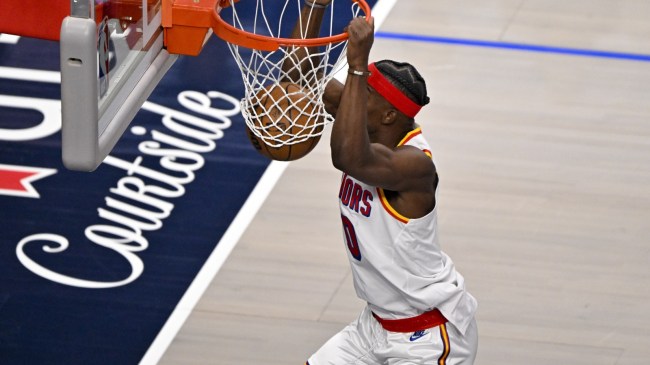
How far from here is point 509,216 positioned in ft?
23.9

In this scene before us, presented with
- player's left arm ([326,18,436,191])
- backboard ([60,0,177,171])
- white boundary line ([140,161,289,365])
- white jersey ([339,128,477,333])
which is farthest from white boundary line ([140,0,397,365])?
player's left arm ([326,18,436,191])

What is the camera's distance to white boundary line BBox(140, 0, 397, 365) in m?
6.08

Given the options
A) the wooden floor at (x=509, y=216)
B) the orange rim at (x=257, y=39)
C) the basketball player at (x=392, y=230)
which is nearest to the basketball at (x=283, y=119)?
the basketball player at (x=392, y=230)

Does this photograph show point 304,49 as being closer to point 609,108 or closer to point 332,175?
point 332,175

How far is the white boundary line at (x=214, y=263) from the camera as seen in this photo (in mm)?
6082

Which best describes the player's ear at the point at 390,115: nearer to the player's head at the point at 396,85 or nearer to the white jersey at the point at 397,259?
the player's head at the point at 396,85

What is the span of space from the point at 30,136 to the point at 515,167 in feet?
10.1

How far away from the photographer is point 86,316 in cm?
628

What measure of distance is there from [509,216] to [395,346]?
255cm

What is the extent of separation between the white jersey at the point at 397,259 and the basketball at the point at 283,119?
9.6 inches

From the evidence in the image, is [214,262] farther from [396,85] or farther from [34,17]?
[34,17]

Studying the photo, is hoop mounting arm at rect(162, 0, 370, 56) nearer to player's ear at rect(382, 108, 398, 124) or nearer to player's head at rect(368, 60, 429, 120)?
player's head at rect(368, 60, 429, 120)

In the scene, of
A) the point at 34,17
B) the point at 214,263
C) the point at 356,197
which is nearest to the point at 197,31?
the point at 34,17

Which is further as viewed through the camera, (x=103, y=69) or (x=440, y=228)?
(x=440, y=228)
